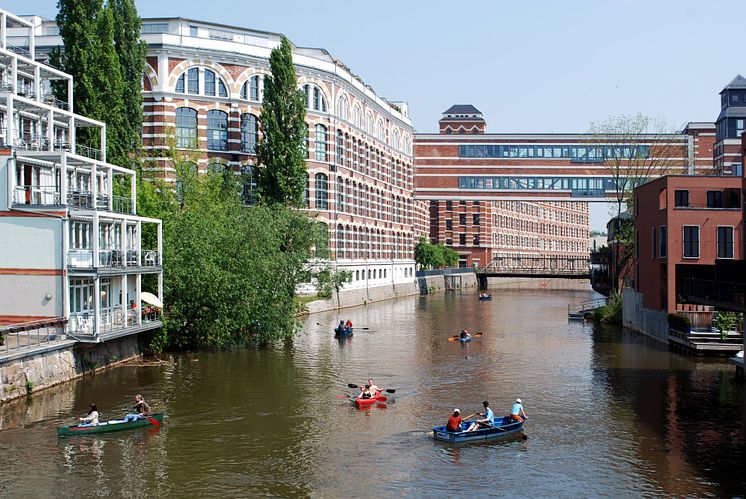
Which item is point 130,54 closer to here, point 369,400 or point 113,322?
point 113,322

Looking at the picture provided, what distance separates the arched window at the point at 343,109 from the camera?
296ft

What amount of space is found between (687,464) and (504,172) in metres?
92.2

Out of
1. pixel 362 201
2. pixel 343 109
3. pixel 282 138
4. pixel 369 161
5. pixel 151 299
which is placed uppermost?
pixel 343 109

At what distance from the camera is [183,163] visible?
61031 millimetres

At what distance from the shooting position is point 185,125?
76.3m

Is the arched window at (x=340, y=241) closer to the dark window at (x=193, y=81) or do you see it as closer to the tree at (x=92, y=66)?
the dark window at (x=193, y=81)

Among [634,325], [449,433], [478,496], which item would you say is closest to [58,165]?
[449,433]

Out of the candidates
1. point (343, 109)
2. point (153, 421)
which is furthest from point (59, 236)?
point (343, 109)

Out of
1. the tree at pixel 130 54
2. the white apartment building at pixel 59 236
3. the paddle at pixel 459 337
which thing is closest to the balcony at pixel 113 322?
the white apartment building at pixel 59 236

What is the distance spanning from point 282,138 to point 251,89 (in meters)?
12.6

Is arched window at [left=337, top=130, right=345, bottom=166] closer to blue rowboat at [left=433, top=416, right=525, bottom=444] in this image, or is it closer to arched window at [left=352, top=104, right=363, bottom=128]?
arched window at [left=352, top=104, right=363, bottom=128]

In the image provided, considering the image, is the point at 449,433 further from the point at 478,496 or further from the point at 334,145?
the point at 334,145

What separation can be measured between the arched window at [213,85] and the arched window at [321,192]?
1382cm

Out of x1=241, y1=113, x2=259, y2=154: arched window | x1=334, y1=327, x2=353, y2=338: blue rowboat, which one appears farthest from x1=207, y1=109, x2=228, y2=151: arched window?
x1=334, y1=327, x2=353, y2=338: blue rowboat
